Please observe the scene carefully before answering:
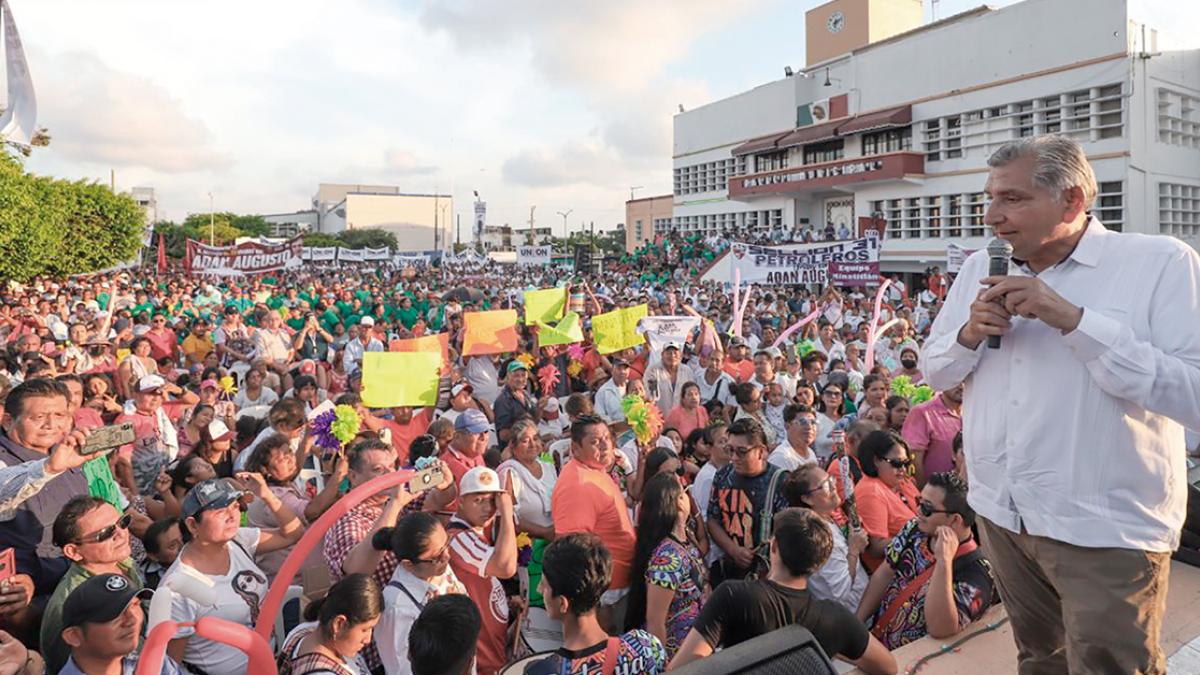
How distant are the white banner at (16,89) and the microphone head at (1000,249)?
28079 millimetres

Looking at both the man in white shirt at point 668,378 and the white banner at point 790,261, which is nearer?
the man in white shirt at point 668,378

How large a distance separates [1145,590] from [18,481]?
3951mm

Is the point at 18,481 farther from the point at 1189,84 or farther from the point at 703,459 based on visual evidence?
the point at 1189,84

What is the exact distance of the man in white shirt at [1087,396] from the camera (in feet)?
5.87

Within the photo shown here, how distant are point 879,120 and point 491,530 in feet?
111

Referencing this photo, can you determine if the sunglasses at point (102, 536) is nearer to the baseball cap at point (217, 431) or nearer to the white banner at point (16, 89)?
the baseball cap at point (217, 431)

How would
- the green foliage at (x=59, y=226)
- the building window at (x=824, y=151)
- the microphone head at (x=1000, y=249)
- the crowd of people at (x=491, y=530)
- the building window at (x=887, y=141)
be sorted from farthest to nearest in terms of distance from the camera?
the building window at (x=824, y=151), the building window at (x=887, y=141), the green foliage at (x=59, y=226), the crowd of people at (x=491, y=530), the microphone head at (x=1000, y=249)

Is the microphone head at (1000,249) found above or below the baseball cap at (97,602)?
above

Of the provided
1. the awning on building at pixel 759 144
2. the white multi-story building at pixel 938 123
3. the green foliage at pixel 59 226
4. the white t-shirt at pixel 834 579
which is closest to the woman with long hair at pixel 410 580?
the white t-shirt at pixel 834 579

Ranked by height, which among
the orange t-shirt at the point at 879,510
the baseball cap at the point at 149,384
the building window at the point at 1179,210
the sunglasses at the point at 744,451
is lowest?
the orange t-shirt at the point at 879,510

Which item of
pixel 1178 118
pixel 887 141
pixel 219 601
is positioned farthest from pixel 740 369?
pixel 887 141

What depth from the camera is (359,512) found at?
421 centimetres

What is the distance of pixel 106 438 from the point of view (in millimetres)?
2939

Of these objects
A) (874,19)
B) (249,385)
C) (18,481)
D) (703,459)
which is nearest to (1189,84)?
(874,19)
